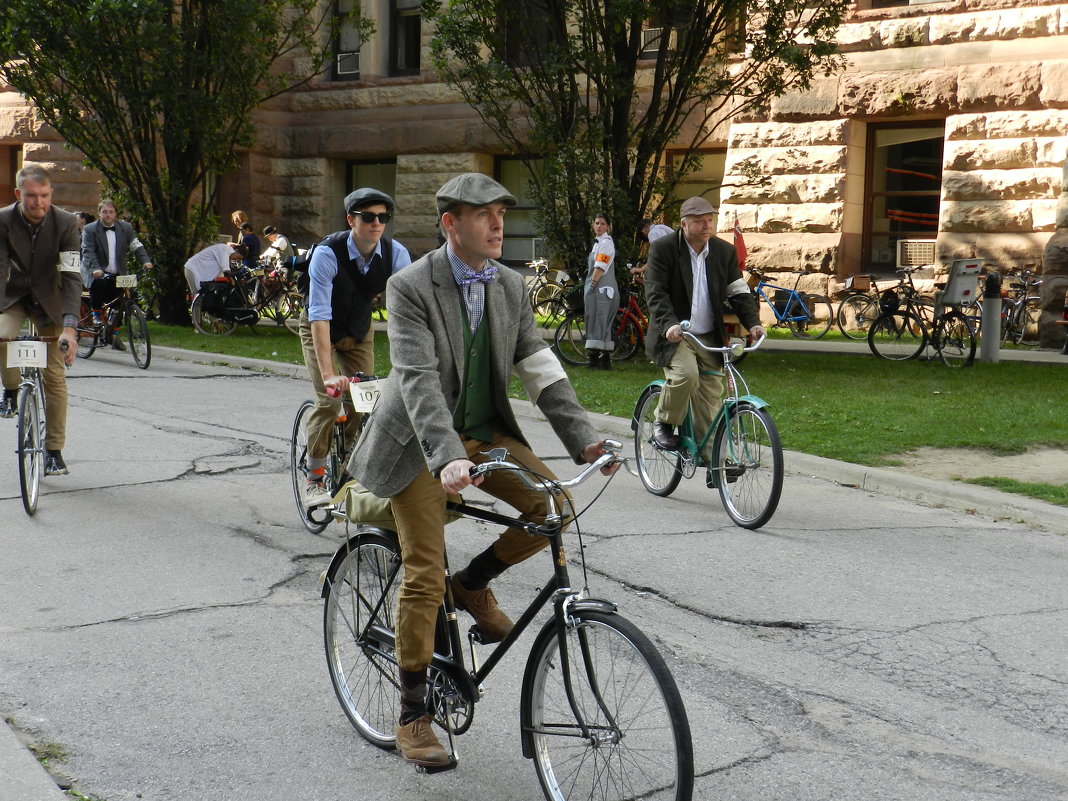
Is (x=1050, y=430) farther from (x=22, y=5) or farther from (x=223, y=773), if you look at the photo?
(x=22, y=5)

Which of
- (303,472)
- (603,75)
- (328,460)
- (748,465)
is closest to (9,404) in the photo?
(303,472)

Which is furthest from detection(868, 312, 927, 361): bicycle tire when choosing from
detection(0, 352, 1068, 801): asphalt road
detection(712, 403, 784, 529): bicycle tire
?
detection(712, 403, 784, 529): bicycle tire

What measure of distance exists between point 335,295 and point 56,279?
2258mm

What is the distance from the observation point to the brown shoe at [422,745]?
3.97 metres

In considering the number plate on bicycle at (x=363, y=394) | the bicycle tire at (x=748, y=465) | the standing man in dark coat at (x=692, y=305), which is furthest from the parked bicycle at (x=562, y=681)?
the standing man in dark coat at (x=692, y=305)

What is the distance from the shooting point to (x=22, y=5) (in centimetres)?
1838

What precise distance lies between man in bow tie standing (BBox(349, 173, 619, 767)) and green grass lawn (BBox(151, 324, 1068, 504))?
18.8 feet

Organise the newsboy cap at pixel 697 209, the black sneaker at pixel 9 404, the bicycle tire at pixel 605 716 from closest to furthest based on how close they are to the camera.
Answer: the bicycle tire at pixel 605 716, the newsboy cap at pixel 697 209, the black sneaker at pixel 9 404

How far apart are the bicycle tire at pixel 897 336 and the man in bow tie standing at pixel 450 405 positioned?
1335cm

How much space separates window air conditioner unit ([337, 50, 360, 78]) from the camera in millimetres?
27141

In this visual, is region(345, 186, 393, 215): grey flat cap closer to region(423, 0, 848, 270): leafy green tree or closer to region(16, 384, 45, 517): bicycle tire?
region(16, 384, 45, 517): bicycle tire

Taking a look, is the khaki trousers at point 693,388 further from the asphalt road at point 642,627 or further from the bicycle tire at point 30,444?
the bicycle tire at point 30,444

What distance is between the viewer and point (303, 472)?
23.9ft

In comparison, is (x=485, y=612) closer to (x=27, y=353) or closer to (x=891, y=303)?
(x=27, y=353)
